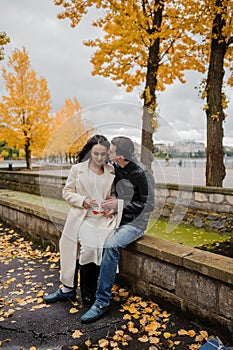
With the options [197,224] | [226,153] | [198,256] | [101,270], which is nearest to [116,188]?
[101,270]

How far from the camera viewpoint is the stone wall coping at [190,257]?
99.5 inches

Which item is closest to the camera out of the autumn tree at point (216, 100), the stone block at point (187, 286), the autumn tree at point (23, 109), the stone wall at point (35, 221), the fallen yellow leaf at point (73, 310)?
the stone block at point (187, 286)

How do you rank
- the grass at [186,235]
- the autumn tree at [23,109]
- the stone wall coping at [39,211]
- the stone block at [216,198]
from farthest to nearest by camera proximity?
1. the autumn tree at [23,109]
2. the stone block at [216,198]
3. the grass at [186,235]
4. the stone wall coping at [39,211]

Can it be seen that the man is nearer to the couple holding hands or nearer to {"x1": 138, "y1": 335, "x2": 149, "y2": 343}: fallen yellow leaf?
the couple holding hands

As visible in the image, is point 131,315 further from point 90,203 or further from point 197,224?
point 197,224

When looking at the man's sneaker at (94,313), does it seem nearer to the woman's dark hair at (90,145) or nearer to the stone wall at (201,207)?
the woman's dark hair at (90,145)

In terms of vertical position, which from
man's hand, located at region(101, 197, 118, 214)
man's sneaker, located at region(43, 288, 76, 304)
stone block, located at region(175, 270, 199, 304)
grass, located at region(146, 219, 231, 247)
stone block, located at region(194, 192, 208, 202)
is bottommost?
man's sneaker, located at region(43, 288, 76, 304)

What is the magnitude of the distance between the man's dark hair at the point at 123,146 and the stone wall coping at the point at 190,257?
2.74ft

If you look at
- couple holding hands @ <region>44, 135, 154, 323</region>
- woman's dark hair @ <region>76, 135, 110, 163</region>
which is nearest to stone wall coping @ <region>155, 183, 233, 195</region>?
couple holding hands @ <region>44, 135, 154, 323</region>

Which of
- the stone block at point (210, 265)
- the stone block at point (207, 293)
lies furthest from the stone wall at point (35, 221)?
the stone block at point (207, 293)

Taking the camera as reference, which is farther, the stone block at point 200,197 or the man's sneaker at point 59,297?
the stone block at point 200,197

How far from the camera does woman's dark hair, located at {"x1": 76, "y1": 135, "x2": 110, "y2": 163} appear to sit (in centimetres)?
304

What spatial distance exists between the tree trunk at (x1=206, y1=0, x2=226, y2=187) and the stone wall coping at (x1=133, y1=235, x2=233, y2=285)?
13.9ft

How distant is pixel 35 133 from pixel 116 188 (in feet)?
59.7
